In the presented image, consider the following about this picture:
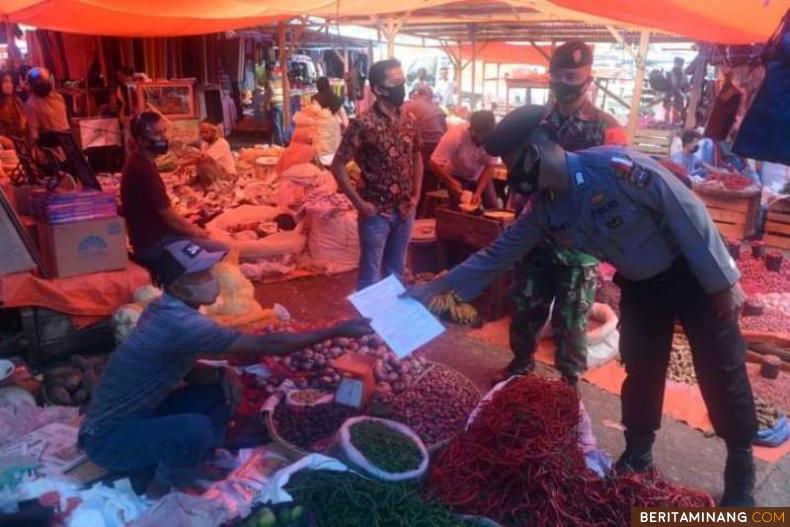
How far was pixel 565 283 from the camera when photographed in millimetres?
4129

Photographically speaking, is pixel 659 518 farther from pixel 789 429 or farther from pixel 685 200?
pixel 789 429

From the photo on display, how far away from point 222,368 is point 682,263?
242 centimetres

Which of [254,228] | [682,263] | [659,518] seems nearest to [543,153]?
[682,263]

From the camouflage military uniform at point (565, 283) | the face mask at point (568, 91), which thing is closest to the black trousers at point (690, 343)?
the camouflage military uniform at point (565, 283)

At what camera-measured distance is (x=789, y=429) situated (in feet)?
13.3

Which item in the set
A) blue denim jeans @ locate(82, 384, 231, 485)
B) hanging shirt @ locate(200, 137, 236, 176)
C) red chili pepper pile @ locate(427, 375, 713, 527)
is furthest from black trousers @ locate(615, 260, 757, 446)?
hanging shirt @ locate(200, 137, 236, 176)

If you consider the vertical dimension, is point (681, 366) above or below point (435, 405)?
below

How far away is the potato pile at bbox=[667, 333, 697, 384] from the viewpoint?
190 inches

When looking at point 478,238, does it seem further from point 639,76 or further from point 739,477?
point 639,76

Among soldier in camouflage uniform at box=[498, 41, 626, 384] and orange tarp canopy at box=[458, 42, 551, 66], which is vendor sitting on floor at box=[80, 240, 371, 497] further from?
orange tarp canopy at box=[458, 42, 551, 66]

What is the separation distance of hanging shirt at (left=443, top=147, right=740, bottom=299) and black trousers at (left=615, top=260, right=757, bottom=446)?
12 centimetres

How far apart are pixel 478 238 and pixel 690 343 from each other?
2.73 m

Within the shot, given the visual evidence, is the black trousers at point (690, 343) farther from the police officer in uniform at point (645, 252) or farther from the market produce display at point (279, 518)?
the market produce display at point (279, 518)

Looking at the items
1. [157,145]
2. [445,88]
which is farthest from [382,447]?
[445,88]
